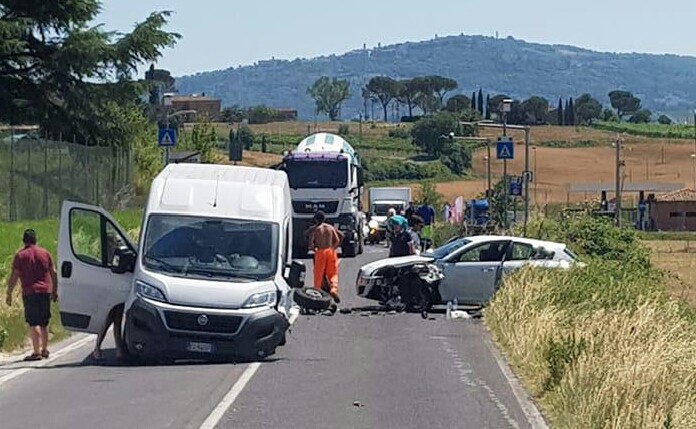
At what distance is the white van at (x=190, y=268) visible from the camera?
17.8m

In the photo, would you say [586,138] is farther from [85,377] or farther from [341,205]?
[85,377]

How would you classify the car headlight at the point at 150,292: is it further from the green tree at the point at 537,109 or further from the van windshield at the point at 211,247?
the green tree at the point at 537,109

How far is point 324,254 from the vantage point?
25859 millimetres

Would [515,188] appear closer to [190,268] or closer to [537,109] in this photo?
[190,268]


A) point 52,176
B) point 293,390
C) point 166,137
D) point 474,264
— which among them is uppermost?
point 166,137

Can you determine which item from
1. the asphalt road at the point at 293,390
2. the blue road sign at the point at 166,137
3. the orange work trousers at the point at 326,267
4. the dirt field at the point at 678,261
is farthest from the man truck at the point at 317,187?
the asphalt road at the point at 293,390

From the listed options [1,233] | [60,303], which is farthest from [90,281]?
[1,233]

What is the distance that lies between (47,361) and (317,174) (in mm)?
25403

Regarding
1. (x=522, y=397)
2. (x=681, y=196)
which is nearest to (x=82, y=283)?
(x=522, y=397)

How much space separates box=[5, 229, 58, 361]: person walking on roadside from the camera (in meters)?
18.6

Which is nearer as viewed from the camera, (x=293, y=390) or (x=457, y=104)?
(x=293, y=390)

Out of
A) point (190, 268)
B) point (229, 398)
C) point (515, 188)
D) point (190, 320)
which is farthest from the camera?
point (515, 188)

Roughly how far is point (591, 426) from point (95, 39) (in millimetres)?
32911

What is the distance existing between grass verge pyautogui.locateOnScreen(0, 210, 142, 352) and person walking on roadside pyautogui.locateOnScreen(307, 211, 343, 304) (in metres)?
4.86
